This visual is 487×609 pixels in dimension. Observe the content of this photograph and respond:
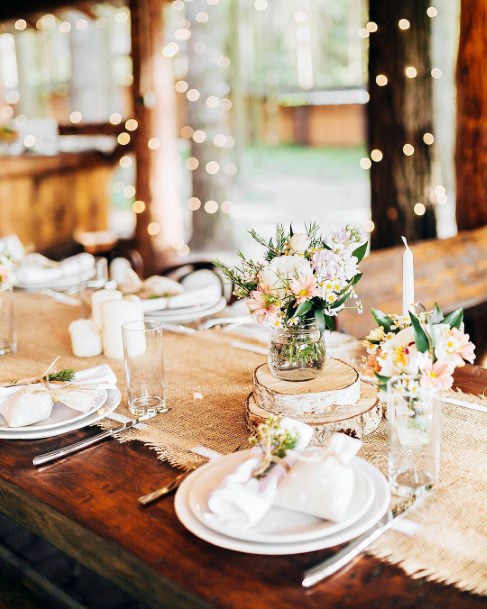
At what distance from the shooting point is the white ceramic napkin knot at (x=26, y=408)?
4.51ft

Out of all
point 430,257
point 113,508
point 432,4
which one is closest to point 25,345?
point 113,508

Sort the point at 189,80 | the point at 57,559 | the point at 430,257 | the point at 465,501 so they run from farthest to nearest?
the point at 189,80 → the point at 430,257 → the point at 57,559 → the point at 465,501

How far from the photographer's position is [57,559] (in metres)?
2.14

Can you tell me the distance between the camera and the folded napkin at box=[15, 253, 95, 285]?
8.66 ft

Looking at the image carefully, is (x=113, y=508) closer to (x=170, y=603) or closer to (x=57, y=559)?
(x=170, y=603)

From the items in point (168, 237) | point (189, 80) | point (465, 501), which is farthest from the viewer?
→ point (189, 80)

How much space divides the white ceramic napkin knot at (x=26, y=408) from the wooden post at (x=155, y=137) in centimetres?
407

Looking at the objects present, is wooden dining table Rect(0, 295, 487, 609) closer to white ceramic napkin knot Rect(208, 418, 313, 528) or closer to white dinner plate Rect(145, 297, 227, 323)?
white ceramic napkin knot Rect(208, 418, 313, 528)

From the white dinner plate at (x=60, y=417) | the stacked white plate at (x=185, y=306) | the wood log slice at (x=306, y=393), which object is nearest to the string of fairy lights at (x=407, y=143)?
the stacked white plate at (x=185, y=306)

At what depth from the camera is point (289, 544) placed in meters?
0.98

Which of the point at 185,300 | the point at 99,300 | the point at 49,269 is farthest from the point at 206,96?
the point at 99,300

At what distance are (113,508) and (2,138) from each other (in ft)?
16.4

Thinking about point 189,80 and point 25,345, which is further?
point 189,80

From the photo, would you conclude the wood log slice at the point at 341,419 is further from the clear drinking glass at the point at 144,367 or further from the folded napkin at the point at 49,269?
the folded napkin at the point at 49,269
